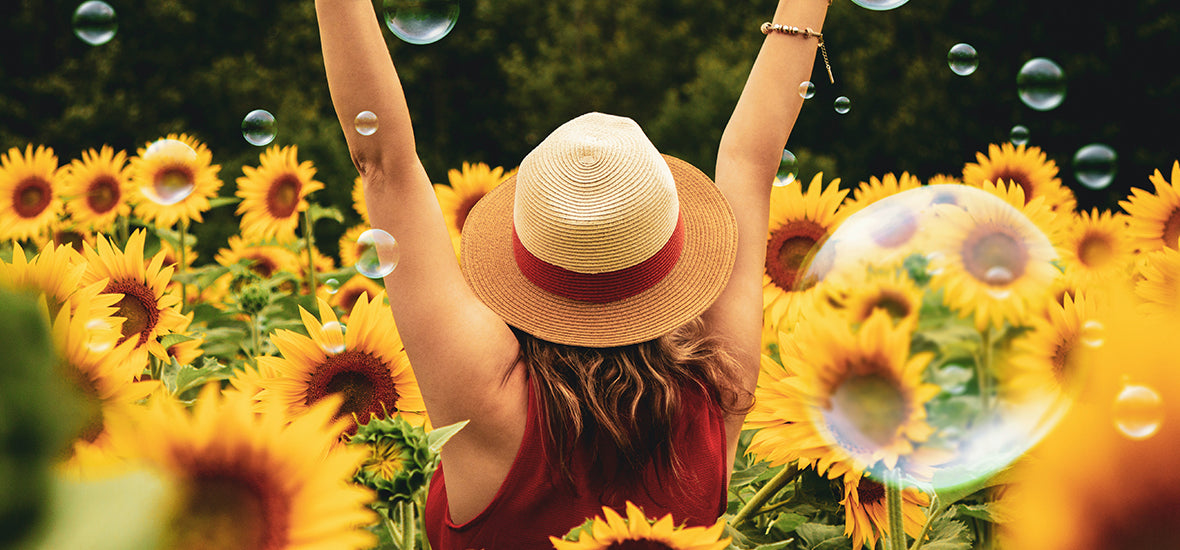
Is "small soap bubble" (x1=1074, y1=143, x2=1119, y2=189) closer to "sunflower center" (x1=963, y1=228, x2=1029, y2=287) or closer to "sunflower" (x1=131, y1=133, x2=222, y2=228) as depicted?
"sunflower center" (x1=963, y1=228, x2=1029, y2=287)

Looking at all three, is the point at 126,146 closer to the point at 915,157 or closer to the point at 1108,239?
the point at 915,157

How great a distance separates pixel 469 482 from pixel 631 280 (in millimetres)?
Result: 427

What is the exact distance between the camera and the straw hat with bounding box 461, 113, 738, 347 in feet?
4.70

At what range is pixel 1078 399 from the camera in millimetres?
373

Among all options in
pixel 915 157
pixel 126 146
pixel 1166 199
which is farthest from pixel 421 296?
pixel 126 146

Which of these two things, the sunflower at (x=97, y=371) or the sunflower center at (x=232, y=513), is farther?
the sunflower at (x=97, y=371)

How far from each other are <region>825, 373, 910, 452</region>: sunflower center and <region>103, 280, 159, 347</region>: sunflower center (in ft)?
4.37

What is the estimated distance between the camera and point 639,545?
0.81 meters

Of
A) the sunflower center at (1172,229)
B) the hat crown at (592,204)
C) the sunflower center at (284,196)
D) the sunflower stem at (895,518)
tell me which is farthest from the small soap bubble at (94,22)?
the sunflower center at (1172,229)

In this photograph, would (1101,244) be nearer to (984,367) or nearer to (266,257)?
(984,367)

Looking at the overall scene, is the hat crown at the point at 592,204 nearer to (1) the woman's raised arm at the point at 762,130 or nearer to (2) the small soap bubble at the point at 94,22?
(1) the woman's raised arm at the point at 762,130

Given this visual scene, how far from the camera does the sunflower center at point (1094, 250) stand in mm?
2094

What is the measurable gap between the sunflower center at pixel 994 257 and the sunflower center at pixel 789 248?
4.45ft

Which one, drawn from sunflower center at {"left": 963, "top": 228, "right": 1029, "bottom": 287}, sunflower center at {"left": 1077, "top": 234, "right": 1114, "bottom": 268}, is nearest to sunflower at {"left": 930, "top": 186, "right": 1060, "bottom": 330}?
sunflower center at {"left": 963, "top": 228, "right": 1029, "bottom": 287}
